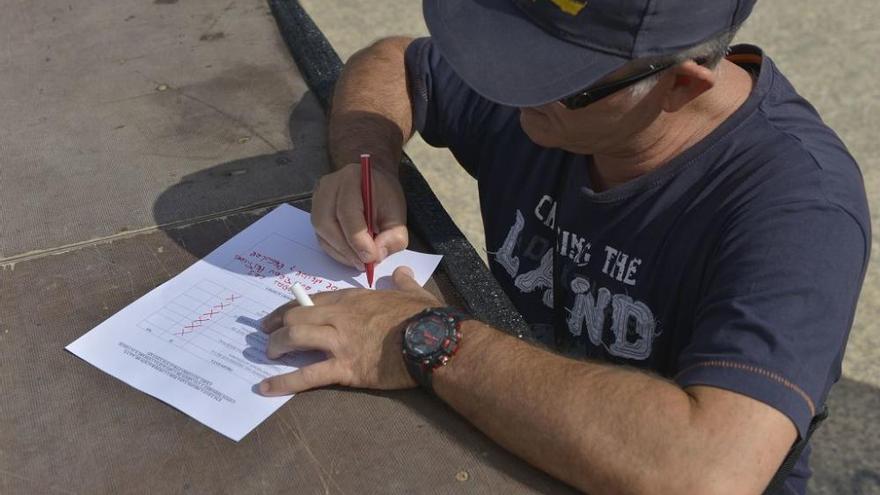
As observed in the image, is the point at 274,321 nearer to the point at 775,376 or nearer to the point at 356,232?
the point at 356,232

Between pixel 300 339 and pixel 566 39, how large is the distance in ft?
1.70

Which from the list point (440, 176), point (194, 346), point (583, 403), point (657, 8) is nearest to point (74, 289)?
point (194, 346)

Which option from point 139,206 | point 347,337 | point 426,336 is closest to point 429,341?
point 426,336

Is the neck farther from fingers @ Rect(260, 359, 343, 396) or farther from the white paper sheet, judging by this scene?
fingers @ Rect(260, 359, 343, 396)

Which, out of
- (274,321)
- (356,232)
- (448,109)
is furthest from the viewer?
(448,109)

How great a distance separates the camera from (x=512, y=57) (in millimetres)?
1246

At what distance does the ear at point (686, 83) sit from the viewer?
4.18ft

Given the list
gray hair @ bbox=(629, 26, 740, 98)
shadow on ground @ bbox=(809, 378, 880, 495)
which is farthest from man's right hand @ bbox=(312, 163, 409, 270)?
shadow on ground @ bbox=(809, 378, 880, 495)

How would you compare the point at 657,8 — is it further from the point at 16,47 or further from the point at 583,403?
the point at 16,47

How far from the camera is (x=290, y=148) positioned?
175cm

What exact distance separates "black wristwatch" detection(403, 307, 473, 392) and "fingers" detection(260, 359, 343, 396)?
10cm

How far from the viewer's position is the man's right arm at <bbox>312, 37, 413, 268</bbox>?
4.83ft

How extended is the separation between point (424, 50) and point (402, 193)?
0.43 meters

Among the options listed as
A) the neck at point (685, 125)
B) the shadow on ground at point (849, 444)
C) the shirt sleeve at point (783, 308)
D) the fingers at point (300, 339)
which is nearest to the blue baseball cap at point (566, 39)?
the neck at point (685, 125)
